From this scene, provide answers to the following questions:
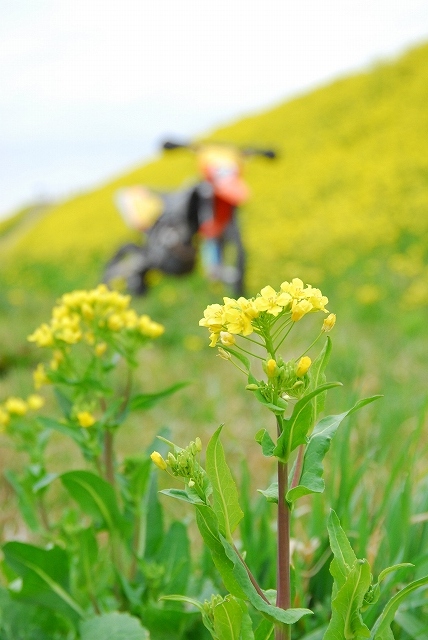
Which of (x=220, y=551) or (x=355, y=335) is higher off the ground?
(x=220, y=551)

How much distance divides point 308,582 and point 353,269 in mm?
5114

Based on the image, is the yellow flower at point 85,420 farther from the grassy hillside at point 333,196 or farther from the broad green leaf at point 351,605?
the grassy hillside at point 333,196

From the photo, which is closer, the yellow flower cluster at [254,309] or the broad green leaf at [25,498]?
the yellow flower cluster at [254,309]

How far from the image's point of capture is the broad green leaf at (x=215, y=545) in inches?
28.6

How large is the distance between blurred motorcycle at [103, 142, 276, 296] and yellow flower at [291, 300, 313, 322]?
14.8ft

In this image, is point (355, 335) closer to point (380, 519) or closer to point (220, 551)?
point (380, 519)

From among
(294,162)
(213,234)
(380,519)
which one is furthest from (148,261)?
(294,162)

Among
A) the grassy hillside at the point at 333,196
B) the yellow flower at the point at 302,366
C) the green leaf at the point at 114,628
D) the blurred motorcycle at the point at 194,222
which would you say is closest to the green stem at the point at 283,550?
the yellow flower at the point at 302,366

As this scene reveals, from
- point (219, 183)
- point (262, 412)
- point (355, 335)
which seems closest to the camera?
point (262, 412)

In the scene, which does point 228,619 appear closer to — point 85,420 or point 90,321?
point 85,420

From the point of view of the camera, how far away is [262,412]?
274cm

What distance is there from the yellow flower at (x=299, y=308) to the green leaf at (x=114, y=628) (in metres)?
0.67

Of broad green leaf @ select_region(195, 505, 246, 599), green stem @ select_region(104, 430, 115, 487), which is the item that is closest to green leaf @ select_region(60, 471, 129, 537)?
green stem @ select_region(104, 430, 115, 487)

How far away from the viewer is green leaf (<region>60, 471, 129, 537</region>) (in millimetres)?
1166
